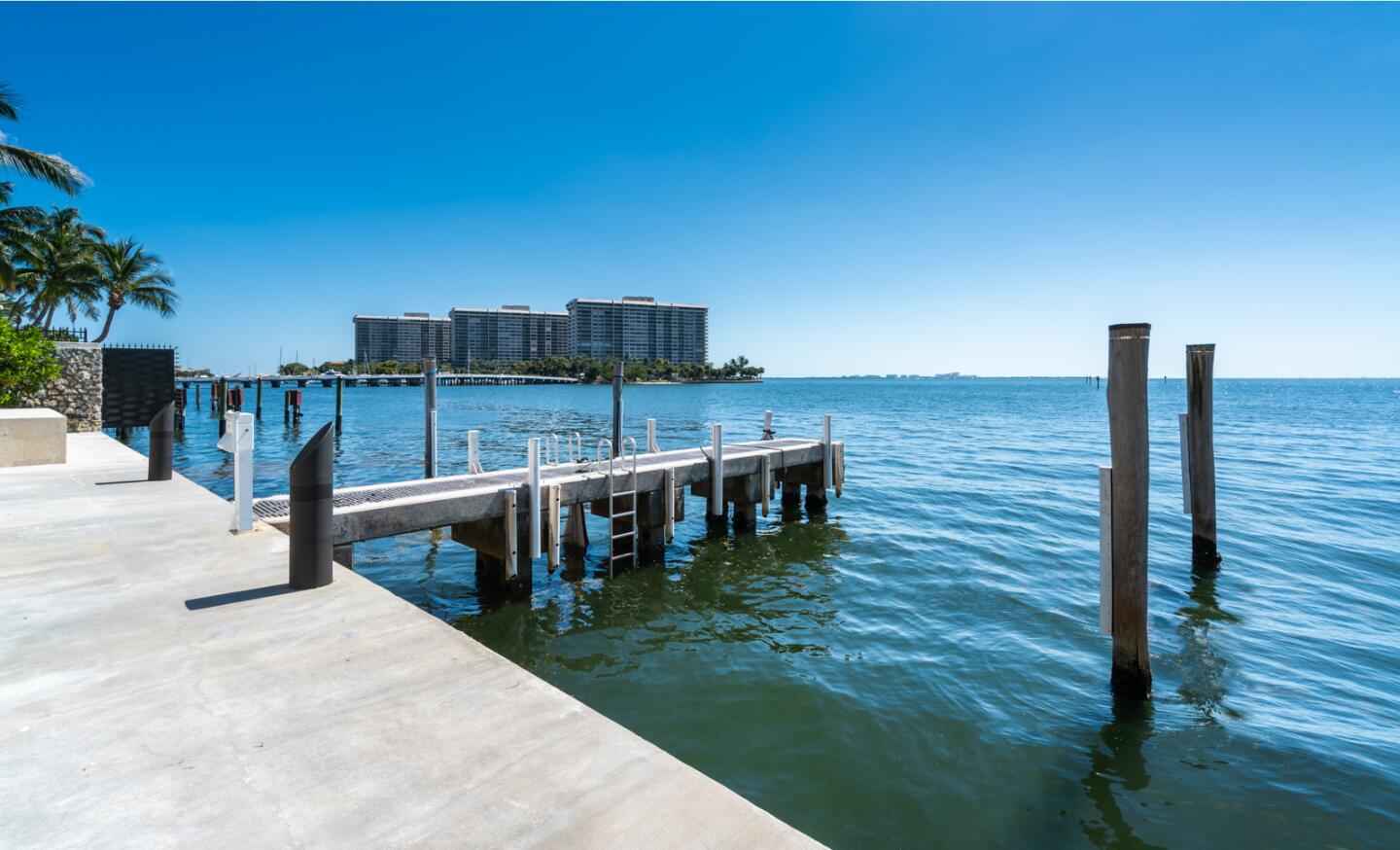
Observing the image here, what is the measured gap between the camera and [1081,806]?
5461 mm

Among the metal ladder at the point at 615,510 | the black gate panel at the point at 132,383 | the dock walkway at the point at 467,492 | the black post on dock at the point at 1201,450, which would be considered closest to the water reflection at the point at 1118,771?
the black post on dock at the point at 1201,450

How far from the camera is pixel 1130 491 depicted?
264 inches

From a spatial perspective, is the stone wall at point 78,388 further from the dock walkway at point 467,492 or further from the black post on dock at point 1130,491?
the black post on dock at point 1130,491

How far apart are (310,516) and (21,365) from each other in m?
19.2

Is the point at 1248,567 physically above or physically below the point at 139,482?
below

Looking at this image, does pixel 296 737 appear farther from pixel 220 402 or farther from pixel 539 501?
pixel 220 402

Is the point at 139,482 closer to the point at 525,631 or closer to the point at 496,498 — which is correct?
the point at 496,498

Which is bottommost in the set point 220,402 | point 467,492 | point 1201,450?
point 467,492

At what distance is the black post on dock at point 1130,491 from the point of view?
6.70 m

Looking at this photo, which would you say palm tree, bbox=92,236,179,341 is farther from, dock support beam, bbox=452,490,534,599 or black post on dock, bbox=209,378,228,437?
dock support beam, bbox=452,490,534,599

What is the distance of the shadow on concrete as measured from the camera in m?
5.03

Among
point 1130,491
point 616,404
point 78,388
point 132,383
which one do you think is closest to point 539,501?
point 616,404

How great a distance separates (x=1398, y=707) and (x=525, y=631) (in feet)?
33.5

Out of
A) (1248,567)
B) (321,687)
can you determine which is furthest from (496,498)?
(1248,567)
